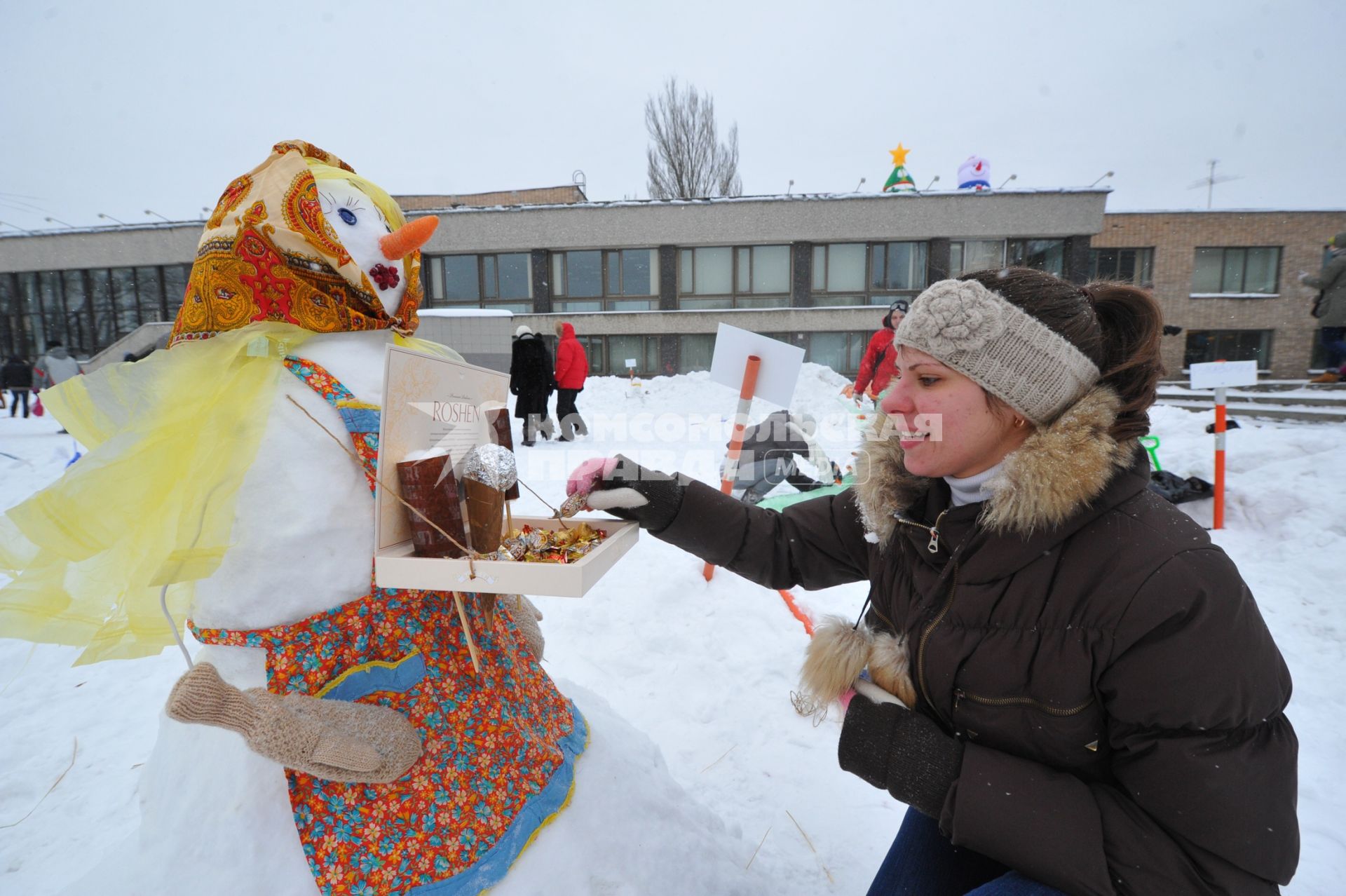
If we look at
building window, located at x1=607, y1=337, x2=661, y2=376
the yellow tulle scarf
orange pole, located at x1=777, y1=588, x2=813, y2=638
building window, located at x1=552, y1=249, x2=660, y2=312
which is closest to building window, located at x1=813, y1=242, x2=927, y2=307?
building window, located at x1=552, y1=249, x2=660, y2=312

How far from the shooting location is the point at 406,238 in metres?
1.42

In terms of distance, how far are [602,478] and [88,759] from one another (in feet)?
7.83

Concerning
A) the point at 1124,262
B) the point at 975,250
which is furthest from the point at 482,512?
the point at 1124,262

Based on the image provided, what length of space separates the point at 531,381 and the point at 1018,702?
821 centimetres

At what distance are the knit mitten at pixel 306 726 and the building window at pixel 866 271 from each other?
1655 centimetres

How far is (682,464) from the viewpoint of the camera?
691 cm

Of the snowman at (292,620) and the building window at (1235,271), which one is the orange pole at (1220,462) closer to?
the snowman at (292,620)

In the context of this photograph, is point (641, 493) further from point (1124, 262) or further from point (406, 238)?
point (1124, 262)

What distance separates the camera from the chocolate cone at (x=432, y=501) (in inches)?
47.5

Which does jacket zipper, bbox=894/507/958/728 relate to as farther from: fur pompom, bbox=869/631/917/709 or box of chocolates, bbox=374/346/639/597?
box of chocolates, bbox=374/346/639/597

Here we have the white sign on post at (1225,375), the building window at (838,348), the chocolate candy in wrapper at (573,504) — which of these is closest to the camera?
the chocolate candy in wrapper at (573,504)

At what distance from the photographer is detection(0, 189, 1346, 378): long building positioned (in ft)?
51.9

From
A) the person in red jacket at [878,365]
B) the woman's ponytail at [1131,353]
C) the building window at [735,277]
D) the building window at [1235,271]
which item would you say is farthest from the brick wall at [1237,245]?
the woman's ponytail at [1131,353]

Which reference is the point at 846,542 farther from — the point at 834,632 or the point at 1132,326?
the point at 1132,326
